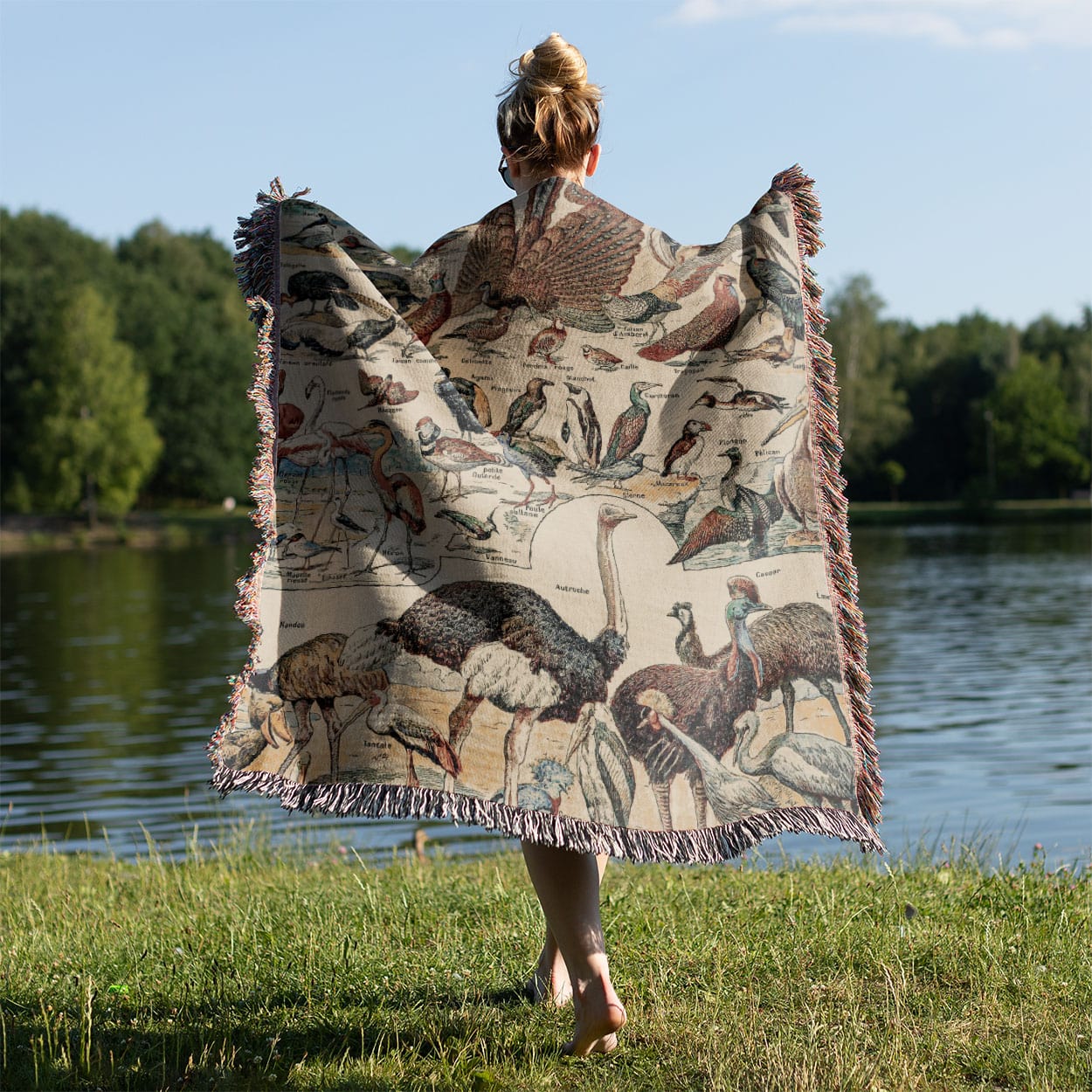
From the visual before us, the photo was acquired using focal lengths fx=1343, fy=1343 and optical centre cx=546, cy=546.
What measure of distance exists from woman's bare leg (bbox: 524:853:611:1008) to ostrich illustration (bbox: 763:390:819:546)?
920 mm

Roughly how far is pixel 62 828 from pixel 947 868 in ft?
23.5

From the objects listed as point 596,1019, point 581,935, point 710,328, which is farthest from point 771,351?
point 596,1019

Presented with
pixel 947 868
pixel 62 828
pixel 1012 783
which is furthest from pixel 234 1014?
pixel 1012 783

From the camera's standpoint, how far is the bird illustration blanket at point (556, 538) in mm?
2945

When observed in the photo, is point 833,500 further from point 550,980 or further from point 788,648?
point 550,980

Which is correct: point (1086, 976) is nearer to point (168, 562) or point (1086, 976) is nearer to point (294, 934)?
point (294, 934)

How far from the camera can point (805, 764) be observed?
310 cm

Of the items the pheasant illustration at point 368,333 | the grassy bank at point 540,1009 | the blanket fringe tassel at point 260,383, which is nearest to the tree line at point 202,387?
the grassy bank at point 540,1009

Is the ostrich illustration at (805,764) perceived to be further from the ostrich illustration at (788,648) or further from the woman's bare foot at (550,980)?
the woman's bare foot at (550,980)

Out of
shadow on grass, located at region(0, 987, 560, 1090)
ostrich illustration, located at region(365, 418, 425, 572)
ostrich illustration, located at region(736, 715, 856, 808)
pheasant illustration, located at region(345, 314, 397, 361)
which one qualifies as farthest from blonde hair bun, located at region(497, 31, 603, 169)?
shadow on grass, located at region(0, 987, 560, 1090)

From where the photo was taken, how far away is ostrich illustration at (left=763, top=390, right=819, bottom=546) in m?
3.23

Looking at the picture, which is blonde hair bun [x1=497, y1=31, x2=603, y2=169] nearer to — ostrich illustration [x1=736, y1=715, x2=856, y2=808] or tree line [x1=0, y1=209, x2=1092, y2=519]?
ostrich illustration [x1=736, y1=715, x2=856, y2=808]

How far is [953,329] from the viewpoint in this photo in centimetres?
7856

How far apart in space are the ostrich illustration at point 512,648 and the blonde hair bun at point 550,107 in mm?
1036
